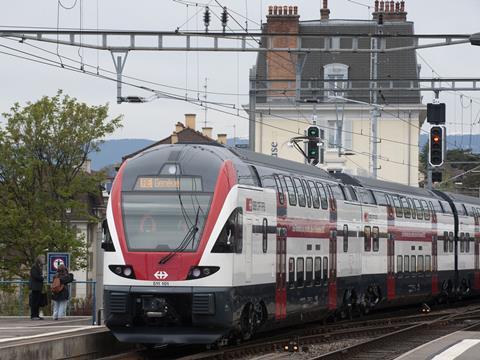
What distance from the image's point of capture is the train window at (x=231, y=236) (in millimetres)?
21203

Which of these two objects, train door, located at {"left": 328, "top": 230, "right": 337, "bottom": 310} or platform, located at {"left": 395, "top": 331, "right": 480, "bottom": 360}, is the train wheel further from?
train door, located at {"left": 328, "top": 230, "right": 337, "bottom": 310}

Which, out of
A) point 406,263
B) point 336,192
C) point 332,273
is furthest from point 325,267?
point 406,263

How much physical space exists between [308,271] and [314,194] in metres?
1.65

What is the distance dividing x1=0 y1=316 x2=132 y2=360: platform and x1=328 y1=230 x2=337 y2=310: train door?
18.0ft

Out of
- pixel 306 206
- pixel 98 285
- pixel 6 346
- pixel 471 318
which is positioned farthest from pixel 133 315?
pixel 471 318

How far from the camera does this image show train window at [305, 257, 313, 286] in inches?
1053

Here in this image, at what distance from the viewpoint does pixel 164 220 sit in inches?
843

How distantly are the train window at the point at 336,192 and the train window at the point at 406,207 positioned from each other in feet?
21.2

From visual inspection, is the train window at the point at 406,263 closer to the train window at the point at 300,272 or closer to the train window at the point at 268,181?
the train window at the point at 300,272

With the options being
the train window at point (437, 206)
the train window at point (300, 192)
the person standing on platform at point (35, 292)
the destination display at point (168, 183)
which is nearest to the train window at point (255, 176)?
the destination display at point (168, 183)

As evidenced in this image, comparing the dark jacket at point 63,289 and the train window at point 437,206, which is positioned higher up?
the train window at point 437,206

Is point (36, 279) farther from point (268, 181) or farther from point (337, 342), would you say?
point (268, 181)

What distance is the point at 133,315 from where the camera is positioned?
21.2 m

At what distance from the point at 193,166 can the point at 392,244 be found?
1385cm
